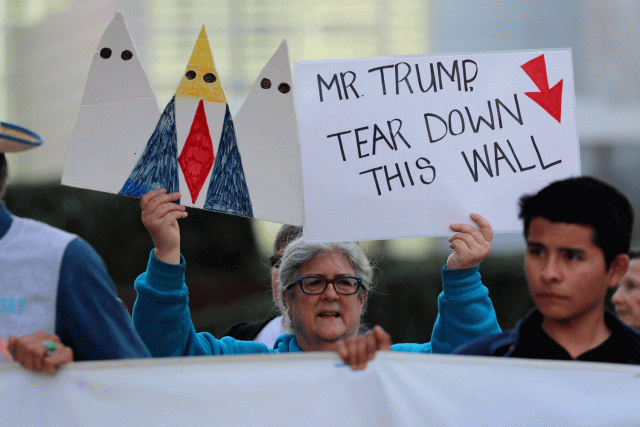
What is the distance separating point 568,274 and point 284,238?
146 centimetres

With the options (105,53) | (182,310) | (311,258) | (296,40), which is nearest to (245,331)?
(311,258)

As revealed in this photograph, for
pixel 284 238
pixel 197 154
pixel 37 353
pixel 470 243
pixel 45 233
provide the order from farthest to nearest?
pixel 284 238
pixel 197 154
pixel 470 243
pixel 45 233
pixel 37 353

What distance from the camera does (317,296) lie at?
2537 mm

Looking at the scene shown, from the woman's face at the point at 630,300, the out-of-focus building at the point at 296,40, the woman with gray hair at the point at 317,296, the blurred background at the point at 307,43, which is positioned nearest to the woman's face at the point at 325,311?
the woman with gray hair at the point at 317,296

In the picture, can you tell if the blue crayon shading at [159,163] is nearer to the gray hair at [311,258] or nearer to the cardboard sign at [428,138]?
the cardboard sign at [428,138]

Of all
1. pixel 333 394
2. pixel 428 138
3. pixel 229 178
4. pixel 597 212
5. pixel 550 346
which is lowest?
pixel 333 394

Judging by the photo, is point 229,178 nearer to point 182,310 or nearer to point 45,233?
point 182,310

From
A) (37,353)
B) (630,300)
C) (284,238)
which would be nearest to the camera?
(37,353)

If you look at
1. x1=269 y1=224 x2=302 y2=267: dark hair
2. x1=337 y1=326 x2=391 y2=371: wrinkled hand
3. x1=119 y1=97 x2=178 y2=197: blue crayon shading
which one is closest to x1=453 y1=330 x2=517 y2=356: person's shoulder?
x1=337 y1=326 x2=391 y2=371: wrinkled hand

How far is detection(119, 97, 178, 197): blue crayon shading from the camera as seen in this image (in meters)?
2.35

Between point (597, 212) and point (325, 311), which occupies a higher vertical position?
point (597, 212)

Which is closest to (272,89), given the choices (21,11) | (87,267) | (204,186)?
(204,186)

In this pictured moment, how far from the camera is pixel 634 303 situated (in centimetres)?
327

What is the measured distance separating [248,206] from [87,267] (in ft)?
2.03
